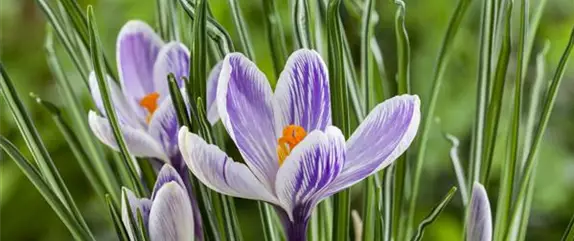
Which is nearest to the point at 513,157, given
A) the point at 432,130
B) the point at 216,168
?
the point at 216,168

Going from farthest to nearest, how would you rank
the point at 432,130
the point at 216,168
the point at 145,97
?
the point at 432,130
the point at 145,97
the point at 216,168

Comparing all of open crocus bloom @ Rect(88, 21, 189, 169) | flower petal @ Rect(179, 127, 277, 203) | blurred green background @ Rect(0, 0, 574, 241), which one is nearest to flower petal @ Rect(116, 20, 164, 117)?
open crocus bloom @ Rect(88, 21, 189, 169)

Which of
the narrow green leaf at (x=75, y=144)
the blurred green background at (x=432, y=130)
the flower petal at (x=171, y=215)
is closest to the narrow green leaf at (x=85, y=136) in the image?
the narrow green leaf at (x=75, y=144)

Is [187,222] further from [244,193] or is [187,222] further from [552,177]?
[552,177]

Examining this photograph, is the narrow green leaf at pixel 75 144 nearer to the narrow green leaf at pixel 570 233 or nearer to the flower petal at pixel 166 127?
the flower petal at pixel 166 127

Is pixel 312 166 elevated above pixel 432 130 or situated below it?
above

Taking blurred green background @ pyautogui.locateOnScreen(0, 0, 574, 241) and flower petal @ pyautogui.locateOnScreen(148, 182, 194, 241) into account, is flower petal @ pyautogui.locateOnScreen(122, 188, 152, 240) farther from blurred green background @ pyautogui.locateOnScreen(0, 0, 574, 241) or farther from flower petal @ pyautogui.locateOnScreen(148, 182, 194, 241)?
blurred green background @ pyautogui.locateOnScreen(0, 0, 574, 241)

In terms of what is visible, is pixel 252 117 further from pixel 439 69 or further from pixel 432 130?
pixel 432 130
